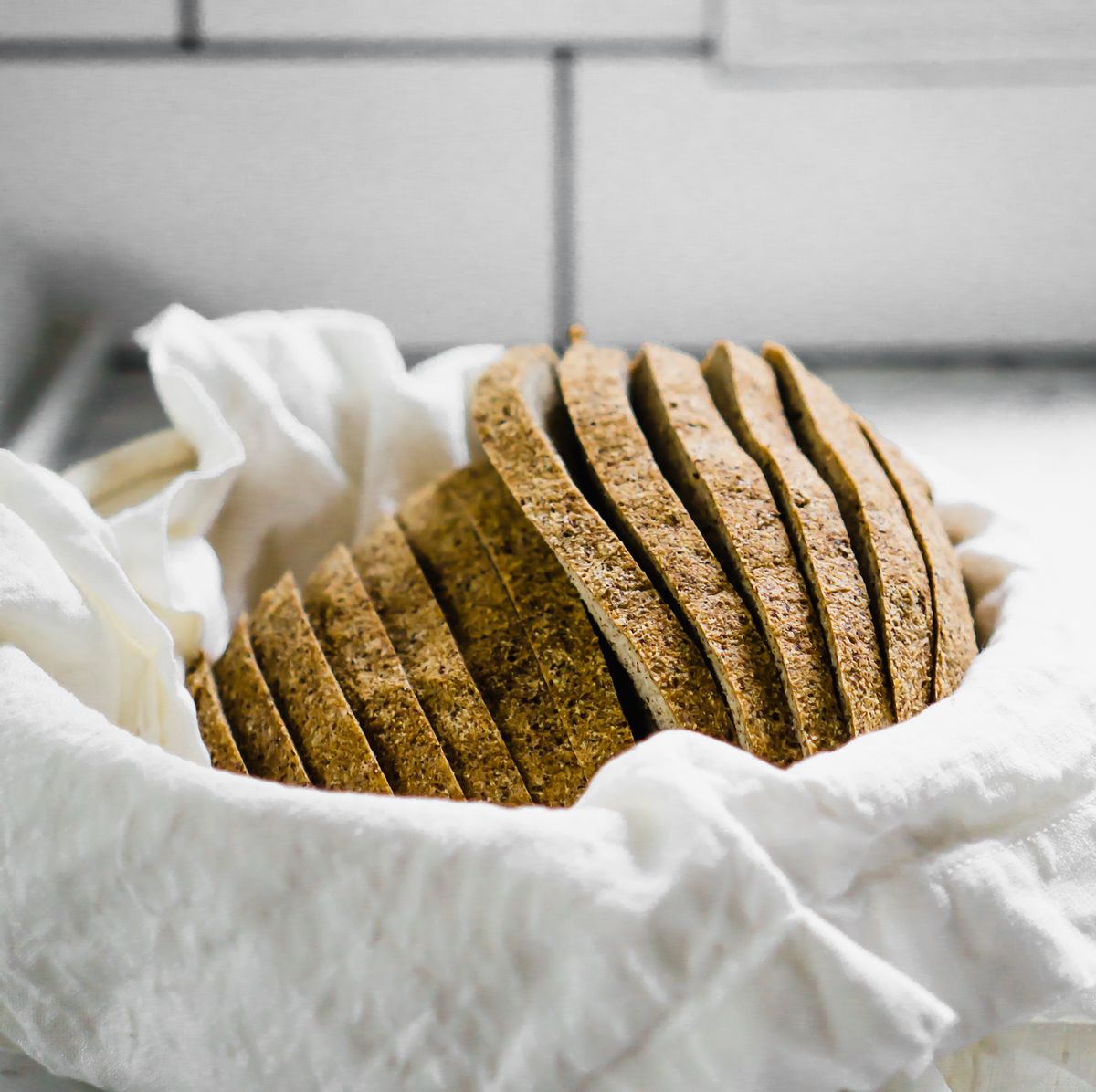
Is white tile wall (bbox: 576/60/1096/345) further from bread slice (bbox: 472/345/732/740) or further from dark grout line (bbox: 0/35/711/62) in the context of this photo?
bread slice (bbox: 472/345/732/740)

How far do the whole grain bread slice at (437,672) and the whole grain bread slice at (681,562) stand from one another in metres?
0.11

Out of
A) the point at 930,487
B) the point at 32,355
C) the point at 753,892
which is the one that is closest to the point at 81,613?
the point at 753,892

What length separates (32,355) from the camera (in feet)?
4.40

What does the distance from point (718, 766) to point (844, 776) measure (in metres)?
0.05

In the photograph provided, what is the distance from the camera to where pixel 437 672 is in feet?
2.30

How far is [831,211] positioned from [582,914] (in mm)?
1068

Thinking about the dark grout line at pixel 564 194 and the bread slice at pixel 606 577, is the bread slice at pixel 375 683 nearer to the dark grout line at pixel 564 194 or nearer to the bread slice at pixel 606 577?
the bread slice at pixel 606 577

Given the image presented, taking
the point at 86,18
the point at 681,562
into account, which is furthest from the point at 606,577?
the point at 86,18

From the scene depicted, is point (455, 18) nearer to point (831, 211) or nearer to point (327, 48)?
point (327, 48)

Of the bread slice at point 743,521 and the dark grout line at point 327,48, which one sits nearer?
the bread slice at point 743,521

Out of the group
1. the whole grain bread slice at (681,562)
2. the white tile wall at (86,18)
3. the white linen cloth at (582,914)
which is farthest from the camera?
the white tile wall at (86,18)

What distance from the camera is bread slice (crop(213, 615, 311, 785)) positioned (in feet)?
2.27

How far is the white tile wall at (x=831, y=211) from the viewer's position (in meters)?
1.35

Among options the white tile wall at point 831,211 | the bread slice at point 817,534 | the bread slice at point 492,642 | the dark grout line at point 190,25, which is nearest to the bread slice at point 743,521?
the bread slice at point 817,534
